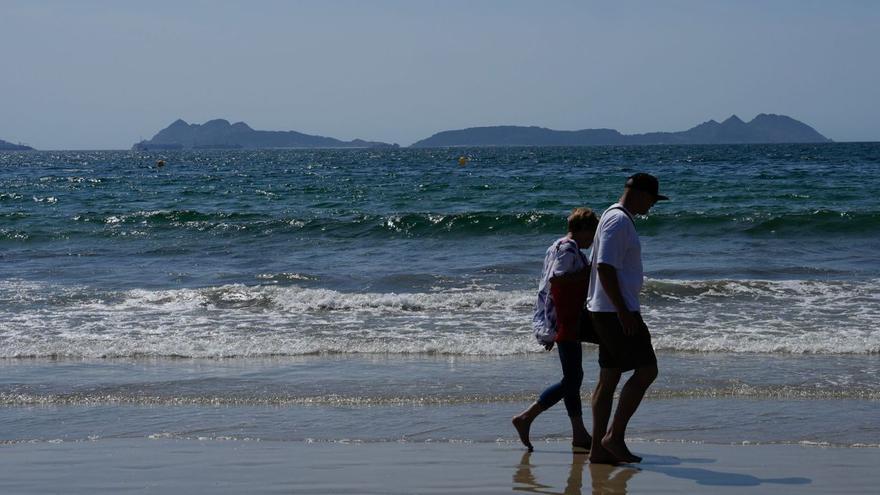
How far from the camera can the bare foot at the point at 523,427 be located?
6430mm

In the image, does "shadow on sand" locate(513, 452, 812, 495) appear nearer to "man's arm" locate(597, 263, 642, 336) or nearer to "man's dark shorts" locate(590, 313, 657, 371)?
"man's dark shorts" locate(590, 313, 657, 371)

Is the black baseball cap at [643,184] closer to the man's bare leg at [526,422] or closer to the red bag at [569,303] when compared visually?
the red bag at [569,303]

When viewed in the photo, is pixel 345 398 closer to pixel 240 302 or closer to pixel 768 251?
pixel 240 302

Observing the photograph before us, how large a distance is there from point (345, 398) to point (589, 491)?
9.54 feet

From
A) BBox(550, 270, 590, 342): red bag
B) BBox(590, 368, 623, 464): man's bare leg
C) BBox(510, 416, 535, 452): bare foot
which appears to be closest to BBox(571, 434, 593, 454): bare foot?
BBox(510, 416, 535, 452): bare foot

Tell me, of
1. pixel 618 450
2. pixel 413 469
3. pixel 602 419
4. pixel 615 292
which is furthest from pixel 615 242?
pixel 413 469

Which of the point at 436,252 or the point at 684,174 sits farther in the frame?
the point at 684,174

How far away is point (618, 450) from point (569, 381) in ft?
1.72

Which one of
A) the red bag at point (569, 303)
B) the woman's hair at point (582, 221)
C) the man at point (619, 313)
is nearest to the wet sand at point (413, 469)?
the man at point (619, 313)

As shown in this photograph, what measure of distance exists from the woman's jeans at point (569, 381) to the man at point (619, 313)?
253 mm

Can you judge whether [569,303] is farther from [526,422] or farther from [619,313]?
[526,422]

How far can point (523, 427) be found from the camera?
6.44m

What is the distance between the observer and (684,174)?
140 ft

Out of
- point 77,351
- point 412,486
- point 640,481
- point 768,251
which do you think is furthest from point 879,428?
point 768,251
